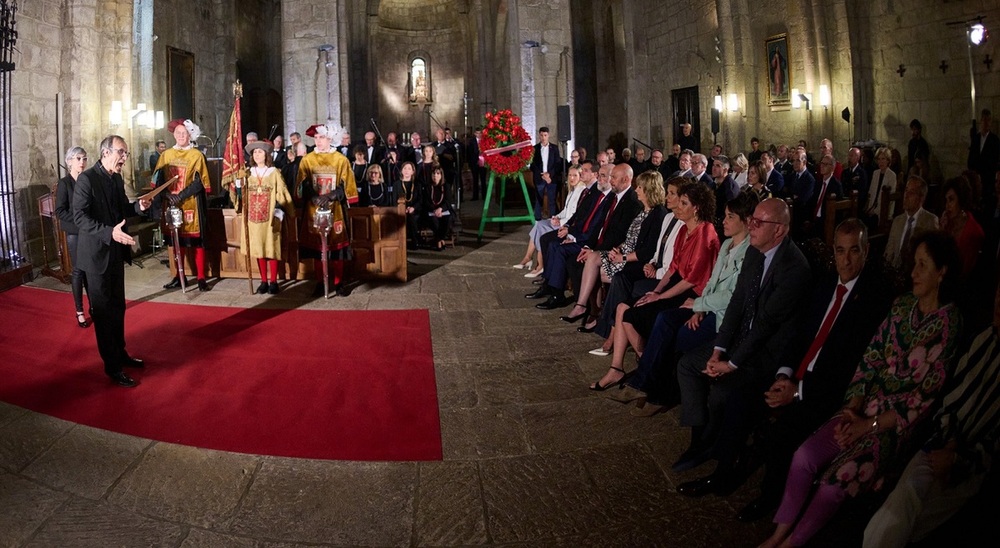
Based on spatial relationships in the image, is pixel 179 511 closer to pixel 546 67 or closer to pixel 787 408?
pixel 787 408

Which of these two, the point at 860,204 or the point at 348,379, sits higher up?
the point at 860,204

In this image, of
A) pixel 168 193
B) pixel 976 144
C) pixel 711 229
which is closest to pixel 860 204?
pixel 976 144

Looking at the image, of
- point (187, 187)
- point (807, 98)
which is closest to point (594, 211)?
point (187, 187)

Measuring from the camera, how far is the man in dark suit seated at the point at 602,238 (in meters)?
6.56

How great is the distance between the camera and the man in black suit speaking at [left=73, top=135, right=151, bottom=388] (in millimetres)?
5211

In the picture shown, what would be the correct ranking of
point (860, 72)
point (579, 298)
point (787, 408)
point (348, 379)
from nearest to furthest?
1. point (787, 408)
2. point (348, 379)
3. point (579, 298)
4. point (860, 72)

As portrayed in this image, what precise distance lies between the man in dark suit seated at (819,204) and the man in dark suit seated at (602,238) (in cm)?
269

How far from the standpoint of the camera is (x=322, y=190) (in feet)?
26.8

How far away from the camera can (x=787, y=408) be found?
3553mm

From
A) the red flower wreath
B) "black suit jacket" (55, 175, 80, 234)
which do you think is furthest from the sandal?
the red flower wreath

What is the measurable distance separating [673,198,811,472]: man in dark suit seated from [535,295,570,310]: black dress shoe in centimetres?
343

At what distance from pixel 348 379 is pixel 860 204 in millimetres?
6355

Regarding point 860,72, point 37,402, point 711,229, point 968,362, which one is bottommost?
point 37,402

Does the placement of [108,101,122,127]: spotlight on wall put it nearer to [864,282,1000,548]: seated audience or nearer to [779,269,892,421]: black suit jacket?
[779,269,892,421]: black suit jacket
